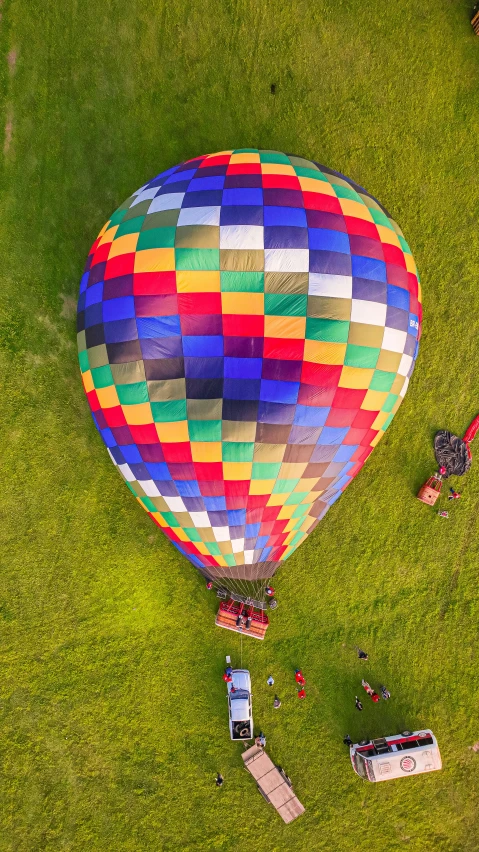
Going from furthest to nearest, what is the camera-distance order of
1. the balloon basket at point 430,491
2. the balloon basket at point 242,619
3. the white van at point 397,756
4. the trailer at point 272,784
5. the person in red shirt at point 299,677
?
1. the balloon basket at point 430,491
2. the person in red shirt at point 299,677
3. the balloon basket at point 242,619
4. the trailer at point 272,784
5. the white van at point 397,756

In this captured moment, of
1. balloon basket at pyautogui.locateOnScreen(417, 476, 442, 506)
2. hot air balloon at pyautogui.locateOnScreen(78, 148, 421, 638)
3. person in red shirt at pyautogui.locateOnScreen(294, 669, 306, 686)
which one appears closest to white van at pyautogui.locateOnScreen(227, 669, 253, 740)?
person in red shirt at pyautogui.locateOnScreen(294, 669, 306, 686)

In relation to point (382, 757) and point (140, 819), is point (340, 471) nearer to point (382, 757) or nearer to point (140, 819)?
point (382, 757)

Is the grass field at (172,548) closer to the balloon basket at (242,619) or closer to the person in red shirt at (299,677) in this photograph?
the person in red shirt at (299,677)

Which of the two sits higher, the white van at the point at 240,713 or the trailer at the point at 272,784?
the white van at the point at 240,713

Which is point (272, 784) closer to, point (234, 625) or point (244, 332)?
point (234, 625)

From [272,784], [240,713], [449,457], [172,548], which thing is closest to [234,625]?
[240,713]

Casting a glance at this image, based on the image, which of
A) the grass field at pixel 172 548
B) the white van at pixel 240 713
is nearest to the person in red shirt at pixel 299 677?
the grass field at pixel 172 548
